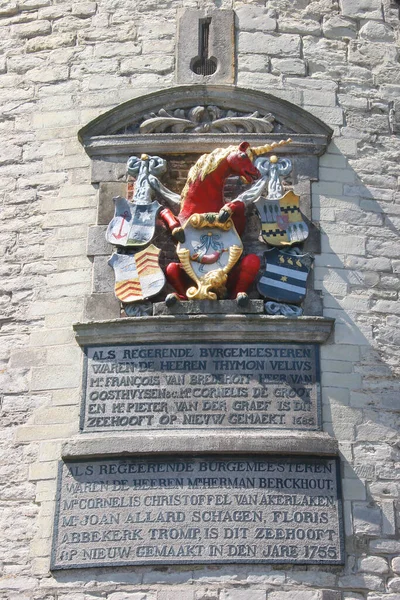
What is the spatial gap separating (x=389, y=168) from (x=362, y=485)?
9.12 feet

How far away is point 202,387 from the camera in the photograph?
834 cm

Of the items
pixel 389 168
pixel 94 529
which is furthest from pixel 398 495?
pixel 389 168

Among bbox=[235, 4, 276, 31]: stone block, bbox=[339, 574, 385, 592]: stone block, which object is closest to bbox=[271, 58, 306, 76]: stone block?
bbox=[235, 4, 276, 31]: stone block

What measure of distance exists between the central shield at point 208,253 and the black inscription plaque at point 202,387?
0.46 meters

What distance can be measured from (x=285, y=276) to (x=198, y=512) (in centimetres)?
199

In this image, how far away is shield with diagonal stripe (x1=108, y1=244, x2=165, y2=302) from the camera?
8.69 meters

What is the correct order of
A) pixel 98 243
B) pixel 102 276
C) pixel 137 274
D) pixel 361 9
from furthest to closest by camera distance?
pixel 361 9 → pixel 98 243 → pixel 102 276 → pixel 137 274

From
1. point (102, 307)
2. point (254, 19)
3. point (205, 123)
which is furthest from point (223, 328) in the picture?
point (254, 19)

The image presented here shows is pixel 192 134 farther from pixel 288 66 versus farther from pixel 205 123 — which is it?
pixel 288 66

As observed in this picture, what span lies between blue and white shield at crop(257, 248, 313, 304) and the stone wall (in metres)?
0.16

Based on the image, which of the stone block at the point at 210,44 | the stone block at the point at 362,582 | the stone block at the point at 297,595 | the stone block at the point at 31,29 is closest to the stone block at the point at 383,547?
the stone block at the point at 362,582

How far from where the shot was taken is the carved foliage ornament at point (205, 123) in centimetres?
940

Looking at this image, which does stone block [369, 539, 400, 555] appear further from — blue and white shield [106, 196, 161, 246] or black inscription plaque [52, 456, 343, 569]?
blue and white shield [106, 196, 161, 246]

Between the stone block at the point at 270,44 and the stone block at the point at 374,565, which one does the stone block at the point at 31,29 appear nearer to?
the stone block at the point at 270,44
